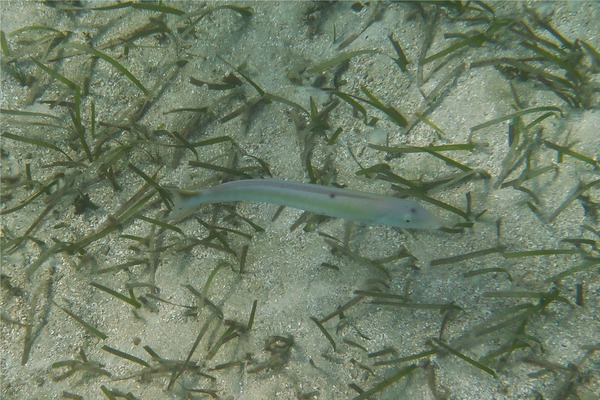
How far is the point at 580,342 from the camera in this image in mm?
3035

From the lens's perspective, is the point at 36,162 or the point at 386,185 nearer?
the point at 386,185

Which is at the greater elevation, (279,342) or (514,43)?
(514,43)

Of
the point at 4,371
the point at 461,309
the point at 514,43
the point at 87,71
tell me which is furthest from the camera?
the point at 87,71

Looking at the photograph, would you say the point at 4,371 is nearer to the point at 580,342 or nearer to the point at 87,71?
the point at 87,71

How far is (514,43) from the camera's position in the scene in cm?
407

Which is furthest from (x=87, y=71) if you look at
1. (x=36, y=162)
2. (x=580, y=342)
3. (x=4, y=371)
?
(x=580, y=342)

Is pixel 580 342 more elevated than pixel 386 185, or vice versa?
pixel 386 185

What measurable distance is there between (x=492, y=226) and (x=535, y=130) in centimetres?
111

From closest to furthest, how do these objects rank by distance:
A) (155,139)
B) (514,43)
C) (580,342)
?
(580,342)
(514,43)
(155,139)

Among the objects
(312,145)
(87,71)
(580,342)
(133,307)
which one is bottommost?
(580,342)

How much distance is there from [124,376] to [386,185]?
3107mm

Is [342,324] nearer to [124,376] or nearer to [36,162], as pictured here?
[124,376]

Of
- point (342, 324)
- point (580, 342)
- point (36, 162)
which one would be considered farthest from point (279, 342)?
point (36, 162)

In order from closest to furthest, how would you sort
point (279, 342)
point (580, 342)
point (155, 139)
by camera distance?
1. point (580, 342)
2. point (279, 342)
3. point (155, 139)
